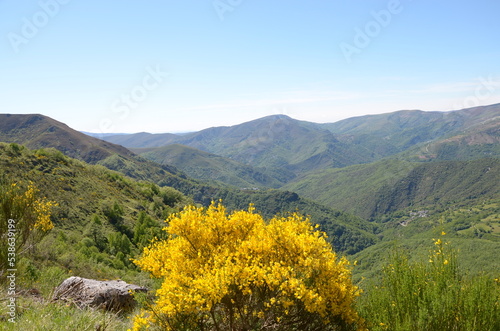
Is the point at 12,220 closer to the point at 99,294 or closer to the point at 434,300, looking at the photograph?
the point at 99,294

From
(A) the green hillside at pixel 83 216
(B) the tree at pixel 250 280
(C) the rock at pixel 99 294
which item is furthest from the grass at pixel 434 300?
(A) the green hillside at pixel 83 216

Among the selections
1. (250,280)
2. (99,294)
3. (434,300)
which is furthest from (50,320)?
(434,300)

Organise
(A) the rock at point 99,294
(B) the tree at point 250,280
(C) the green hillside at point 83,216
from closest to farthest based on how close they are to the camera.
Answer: (B) the tree at point 250,280 < (A) the rock at point 99,294 < (C) the green hillside at point 83,216

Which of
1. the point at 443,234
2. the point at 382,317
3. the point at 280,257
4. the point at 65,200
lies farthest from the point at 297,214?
the point at 65,200

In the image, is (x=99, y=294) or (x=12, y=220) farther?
(x=99, y=294)

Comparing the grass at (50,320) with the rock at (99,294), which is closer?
the grass at (50,320)

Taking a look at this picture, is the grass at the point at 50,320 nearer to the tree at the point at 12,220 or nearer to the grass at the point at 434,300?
the tree at the point at 12,220

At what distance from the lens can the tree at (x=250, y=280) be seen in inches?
256

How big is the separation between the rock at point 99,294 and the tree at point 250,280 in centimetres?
431

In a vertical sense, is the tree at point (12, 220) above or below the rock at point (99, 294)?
above

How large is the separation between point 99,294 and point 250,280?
7859mm

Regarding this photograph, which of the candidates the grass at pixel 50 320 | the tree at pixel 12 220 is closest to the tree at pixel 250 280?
the grass at pixel 50 320

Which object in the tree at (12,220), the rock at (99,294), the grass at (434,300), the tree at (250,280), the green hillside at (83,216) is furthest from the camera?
the green hillside at (83,216)

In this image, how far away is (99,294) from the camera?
37.3 ft
